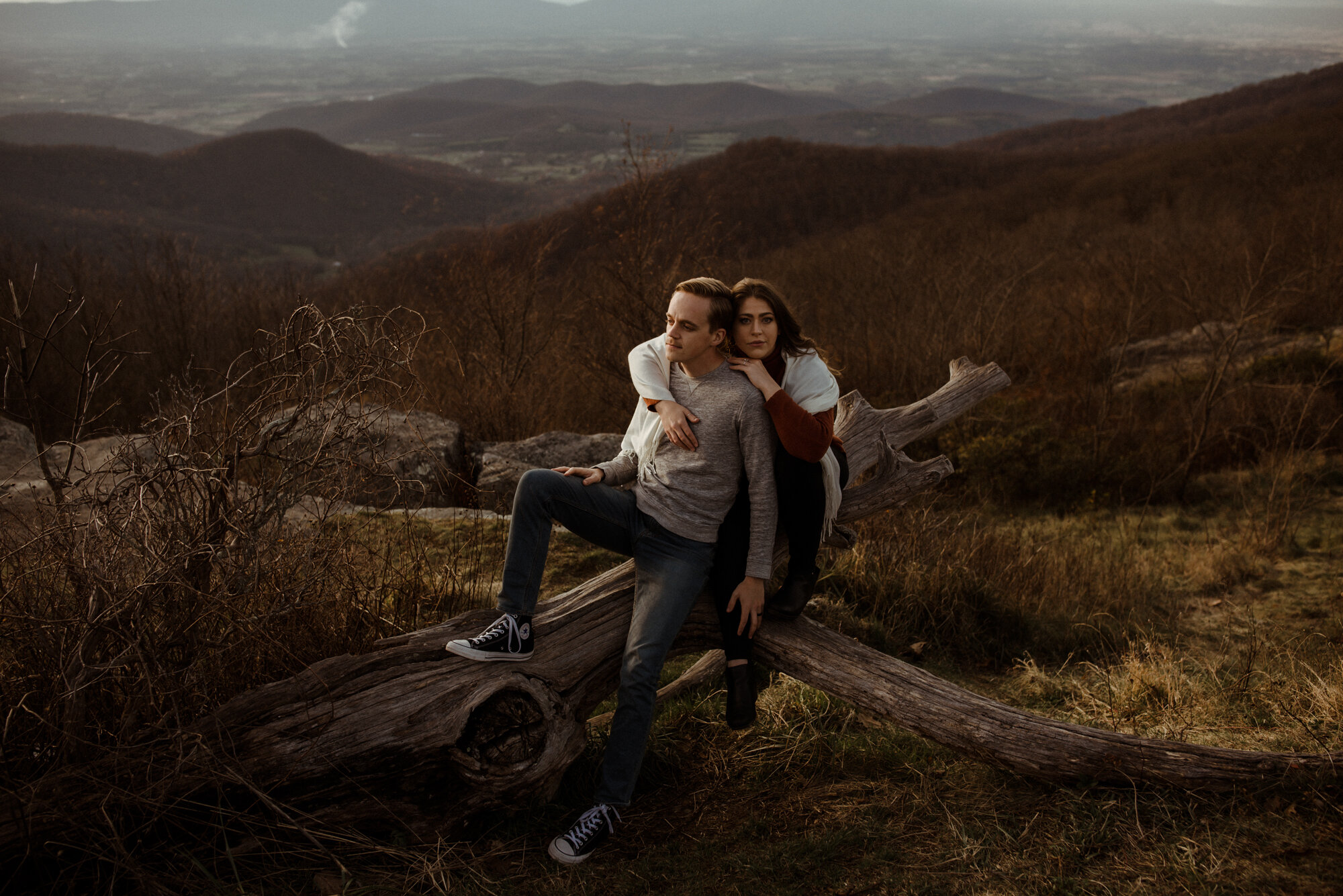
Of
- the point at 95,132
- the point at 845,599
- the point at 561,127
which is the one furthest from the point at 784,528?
the point at 561,127

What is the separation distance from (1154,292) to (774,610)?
47.9 feet

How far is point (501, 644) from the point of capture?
9.80 feet

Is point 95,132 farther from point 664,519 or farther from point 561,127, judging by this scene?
point 664,519

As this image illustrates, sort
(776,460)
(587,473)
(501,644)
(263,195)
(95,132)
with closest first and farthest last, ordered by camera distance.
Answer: (501,644) < (776,460) < (587,473) < (263,195) < (95,132)

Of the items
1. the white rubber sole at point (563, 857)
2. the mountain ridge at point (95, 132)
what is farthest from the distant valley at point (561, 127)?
the white rubber sole at point (563, 857)

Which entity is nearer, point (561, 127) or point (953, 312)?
point (953, 312)

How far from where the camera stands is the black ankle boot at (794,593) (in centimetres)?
322

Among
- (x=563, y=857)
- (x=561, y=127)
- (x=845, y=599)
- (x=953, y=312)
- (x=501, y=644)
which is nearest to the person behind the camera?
(x=563, y=857)

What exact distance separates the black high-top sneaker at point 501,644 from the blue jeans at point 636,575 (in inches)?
2.1

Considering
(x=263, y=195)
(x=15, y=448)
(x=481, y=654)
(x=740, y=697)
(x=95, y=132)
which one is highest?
(x=95, y=132)

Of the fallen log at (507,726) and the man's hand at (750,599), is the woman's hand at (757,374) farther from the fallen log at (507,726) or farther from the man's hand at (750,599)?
the fallen log at (507,726)

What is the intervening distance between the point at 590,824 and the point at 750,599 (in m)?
0.99

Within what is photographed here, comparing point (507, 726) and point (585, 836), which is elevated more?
point (507, 726)

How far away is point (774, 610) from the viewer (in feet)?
10.8
